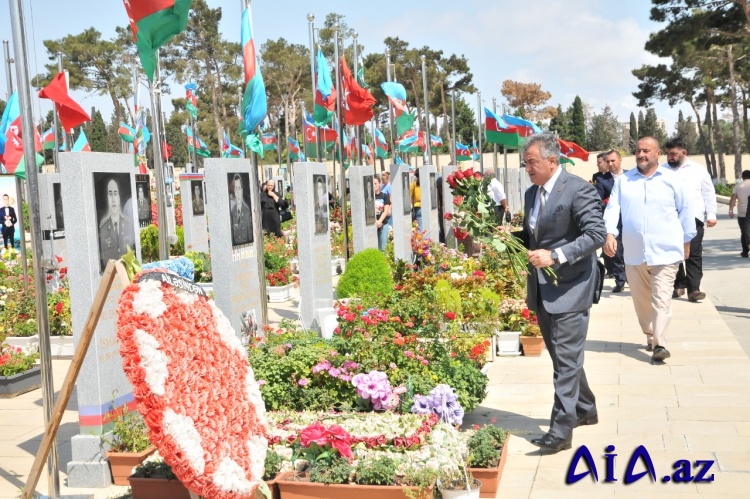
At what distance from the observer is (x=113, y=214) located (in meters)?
6.24

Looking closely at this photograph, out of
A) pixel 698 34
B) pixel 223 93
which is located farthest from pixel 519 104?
pixel 698 34

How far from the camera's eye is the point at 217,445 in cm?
373

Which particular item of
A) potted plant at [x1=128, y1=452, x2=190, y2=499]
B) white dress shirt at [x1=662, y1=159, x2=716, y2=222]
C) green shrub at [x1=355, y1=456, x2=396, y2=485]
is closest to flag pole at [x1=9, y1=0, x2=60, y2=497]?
potted plant at [x1=128, y1=452, x2=190, y2=499]

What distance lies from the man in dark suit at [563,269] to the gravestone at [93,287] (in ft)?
9.70

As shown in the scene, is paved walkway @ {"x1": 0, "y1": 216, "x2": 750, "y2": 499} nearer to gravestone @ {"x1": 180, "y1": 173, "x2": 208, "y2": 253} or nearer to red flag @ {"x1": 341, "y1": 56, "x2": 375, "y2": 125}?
red flag @ {"x1": 341, "y1": 56, "x2": 375, "y2": 125}

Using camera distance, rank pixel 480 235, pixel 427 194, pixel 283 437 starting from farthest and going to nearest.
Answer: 1. pixel 427 194
2. pixel 480 235
3. pixel 283 437

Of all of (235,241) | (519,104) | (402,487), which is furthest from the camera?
(519,104)

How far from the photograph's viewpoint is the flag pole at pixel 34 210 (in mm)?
5336

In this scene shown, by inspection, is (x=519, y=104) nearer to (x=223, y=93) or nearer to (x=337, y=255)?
(x=223, y=93)

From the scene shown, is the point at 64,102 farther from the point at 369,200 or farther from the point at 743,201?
the point at 743,201

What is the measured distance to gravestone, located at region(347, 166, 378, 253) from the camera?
13.0 metres

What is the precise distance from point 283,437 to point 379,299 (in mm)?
3422

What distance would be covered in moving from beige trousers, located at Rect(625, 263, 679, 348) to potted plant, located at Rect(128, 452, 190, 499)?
17.5 ft

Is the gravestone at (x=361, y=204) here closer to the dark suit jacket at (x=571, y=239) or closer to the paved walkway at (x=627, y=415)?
the paved walkway at (x=627, y=415)
